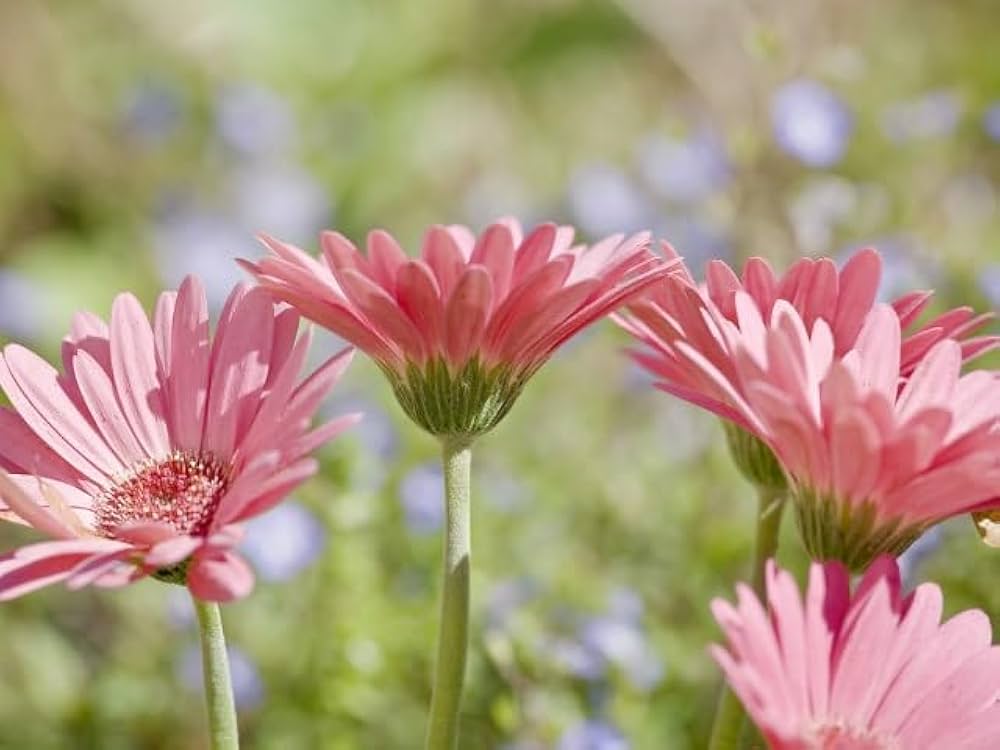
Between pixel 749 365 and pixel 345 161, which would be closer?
pixel 749 365

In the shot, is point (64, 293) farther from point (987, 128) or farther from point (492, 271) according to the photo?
point (492, 271)

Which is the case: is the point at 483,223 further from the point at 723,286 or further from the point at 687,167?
the point at 723,286

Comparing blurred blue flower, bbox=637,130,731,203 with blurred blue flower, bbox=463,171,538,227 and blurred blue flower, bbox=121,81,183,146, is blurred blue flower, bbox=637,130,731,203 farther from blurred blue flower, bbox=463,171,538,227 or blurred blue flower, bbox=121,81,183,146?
blurred blue flower, bbox=121,81,183,146

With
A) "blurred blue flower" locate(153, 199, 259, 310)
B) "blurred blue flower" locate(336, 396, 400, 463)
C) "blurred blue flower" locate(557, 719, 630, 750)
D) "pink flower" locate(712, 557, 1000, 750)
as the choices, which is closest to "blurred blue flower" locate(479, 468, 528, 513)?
"blurred blue flower" locate(336, 396, 400, 463)

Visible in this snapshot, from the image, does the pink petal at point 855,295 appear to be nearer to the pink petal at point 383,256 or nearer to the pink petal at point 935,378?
the pink petal at point 935,378

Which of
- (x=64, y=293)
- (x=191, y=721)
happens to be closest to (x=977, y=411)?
(x=191, y=721)

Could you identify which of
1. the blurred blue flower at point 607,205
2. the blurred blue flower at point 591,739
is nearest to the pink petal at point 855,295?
the blurred blue flower at point 591,739
